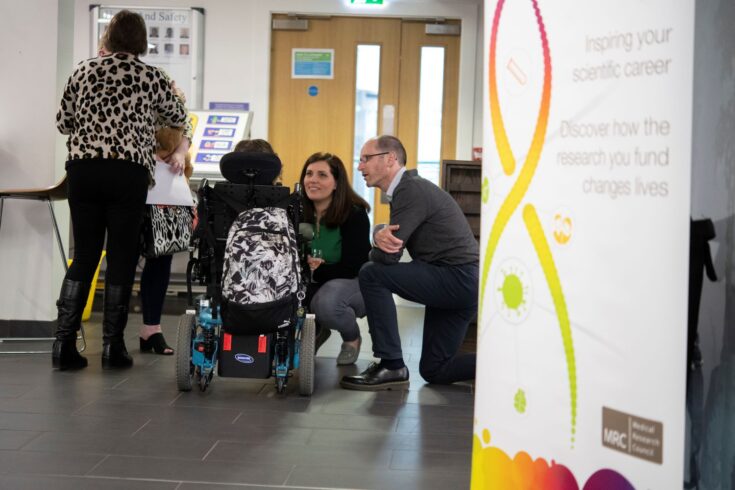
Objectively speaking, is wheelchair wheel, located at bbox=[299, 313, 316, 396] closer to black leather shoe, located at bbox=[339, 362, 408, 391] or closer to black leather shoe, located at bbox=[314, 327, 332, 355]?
black leather shoe, located at bbox=[339, 362, 408, 391]

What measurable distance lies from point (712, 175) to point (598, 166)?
0.91 ft

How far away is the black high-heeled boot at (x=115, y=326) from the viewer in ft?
14.3

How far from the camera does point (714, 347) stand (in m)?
1.80

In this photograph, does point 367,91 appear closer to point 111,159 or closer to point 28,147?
point 28,147

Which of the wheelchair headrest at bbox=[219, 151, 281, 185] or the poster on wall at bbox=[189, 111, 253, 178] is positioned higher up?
the poster on wall at bbox=[189, 111, 253, 178]

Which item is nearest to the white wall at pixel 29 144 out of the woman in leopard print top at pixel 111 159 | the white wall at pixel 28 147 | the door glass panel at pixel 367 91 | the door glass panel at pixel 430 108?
the white wall at pixel 28 147

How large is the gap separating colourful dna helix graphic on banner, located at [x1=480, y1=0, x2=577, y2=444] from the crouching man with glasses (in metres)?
2.20

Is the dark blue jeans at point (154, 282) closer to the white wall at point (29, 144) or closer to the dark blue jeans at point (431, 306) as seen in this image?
the white wall at point (29, 144)

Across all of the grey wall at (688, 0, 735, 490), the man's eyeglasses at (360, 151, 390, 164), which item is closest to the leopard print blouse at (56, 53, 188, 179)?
the man's eyeglasses at (360, 151, 390, 164)

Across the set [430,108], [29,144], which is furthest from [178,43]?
[29,144]

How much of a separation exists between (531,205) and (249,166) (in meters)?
2.38

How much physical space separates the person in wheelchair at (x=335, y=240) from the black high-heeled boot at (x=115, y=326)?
0.84 metres

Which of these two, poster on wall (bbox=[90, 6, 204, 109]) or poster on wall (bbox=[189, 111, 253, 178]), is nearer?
poster on wall (bbox=[189, 111, 253, 178])

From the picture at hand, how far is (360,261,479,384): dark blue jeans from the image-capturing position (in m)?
4.17
